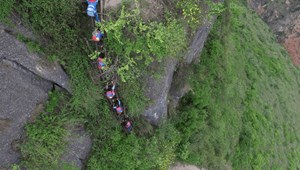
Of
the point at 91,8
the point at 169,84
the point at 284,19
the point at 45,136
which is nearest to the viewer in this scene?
the point at 91,8

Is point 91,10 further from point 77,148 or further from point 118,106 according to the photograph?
point 77,148

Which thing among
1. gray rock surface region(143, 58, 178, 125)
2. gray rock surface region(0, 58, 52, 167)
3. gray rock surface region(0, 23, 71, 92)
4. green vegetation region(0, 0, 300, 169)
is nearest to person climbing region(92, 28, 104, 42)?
green vegetation region(0, 0, 300, 169)

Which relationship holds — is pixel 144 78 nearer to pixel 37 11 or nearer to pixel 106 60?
pixel 106 60

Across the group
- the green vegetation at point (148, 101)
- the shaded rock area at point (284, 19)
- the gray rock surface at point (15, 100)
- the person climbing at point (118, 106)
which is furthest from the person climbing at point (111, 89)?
the shaded rock area at point (284, 19)

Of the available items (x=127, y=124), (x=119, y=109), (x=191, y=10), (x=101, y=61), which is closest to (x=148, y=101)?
(x=119, y=109)

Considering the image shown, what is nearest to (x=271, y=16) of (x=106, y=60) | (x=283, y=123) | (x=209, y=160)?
(x=283, y=123)

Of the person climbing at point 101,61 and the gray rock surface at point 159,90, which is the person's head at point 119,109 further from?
the person climbing at point 101,61
